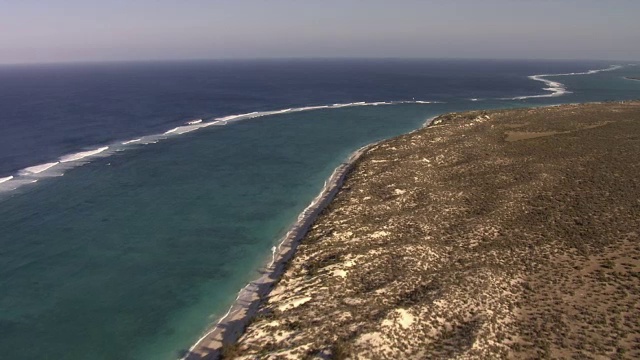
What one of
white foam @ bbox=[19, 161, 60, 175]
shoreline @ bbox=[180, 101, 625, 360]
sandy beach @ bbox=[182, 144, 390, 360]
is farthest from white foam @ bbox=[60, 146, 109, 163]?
sandy beach @ bbox=[182, 144, 390, 360]

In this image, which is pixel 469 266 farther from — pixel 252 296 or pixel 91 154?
pixel 91 154

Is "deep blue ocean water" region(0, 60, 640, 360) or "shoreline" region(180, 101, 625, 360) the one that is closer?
"shoreline" region(180, 101, 625, 360)

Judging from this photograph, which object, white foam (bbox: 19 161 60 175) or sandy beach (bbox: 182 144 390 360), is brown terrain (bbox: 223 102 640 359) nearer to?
sandy beach (bbox: 182 144 390 360)

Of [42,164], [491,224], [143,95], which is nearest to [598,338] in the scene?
[491,224]

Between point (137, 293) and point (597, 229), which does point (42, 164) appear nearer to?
point (137, 293)

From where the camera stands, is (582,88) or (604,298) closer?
(604,298)

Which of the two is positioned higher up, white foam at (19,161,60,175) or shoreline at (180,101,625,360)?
white foam at (19,161,60,175)
